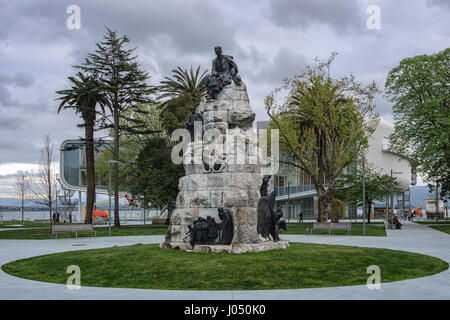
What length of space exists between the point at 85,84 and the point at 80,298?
2868 cm

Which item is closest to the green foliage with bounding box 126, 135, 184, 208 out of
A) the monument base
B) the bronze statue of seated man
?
the bronze statue of seated man

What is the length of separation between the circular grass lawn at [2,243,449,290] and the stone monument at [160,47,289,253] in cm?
87

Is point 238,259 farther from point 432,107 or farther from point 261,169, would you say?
point 432,107

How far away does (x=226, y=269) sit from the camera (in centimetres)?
1092

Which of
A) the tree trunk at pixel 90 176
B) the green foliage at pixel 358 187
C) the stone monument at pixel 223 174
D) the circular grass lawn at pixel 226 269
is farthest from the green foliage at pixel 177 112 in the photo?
the circular grass lawn at pixel 226 269

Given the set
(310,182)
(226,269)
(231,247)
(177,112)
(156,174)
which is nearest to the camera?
(226,269)

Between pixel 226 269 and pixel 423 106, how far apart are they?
89.1ft

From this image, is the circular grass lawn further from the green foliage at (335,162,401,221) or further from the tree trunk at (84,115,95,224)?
the green foliage at (335,162,401,221)

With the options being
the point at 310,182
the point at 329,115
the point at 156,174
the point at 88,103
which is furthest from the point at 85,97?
the point at 310,182

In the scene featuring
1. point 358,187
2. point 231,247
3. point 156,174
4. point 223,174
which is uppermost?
point 156,174

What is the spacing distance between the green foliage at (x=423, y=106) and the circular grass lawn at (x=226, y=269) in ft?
68.8

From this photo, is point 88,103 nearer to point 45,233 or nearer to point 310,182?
point 45,233

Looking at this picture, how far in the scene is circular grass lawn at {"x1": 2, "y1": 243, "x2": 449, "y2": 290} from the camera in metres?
9.94
